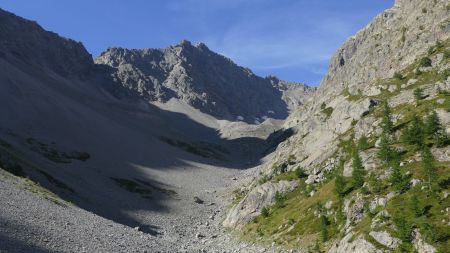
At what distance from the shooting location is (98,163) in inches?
6063

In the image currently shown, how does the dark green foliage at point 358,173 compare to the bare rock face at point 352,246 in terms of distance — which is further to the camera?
the dark green foliage at point 358,173

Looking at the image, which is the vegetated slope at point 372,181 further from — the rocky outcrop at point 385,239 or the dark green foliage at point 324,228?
the rocky outcrop at point 385,239

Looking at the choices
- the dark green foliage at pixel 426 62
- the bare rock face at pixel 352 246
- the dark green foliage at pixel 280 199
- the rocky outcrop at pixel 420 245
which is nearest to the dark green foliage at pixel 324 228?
the bare rock face at pixel 352 246

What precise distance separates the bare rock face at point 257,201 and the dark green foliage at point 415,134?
956 inches

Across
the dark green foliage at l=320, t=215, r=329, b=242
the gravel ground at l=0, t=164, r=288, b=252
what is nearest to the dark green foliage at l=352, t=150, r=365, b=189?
the dark green foliage at l=320, t=215, r=329, b=242

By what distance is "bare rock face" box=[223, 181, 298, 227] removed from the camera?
275 feet

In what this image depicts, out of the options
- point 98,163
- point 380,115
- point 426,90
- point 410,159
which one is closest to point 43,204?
point 410,159

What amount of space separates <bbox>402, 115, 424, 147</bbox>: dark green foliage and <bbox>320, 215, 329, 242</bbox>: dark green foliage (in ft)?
64.4

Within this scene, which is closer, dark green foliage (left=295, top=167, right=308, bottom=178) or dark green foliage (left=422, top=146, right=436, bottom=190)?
dark green foliage (left=422, top=146, right=436, bottom=190)

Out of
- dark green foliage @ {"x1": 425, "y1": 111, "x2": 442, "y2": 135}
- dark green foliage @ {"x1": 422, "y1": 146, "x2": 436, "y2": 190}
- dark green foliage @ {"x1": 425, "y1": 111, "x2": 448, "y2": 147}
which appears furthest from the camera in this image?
dark green foliage @ {"x1": 425, "y1": 111, "x2": 442, "y2": 135}

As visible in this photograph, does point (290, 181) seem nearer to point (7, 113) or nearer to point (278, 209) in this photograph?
point (278, 209)

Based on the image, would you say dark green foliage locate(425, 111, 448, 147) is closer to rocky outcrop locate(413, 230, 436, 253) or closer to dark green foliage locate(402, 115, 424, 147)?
dark green foliage locate(402, 115, 424, 147)

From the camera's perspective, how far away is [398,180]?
55188 mm

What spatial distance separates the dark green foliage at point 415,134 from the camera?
218 feet
